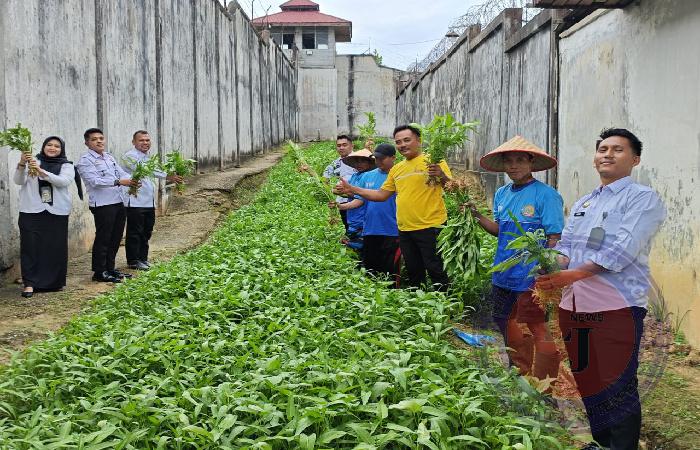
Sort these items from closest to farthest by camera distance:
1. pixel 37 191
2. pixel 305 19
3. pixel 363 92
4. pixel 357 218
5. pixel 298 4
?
1. pixel 37 191
2. pixel 357 218
3. pixel 363 92
4. pixel 305 19
5. pixel 298 4

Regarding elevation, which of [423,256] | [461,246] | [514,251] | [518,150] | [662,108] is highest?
[662,108]

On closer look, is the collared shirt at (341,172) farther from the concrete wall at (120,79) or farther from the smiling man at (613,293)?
the smiling man at (613,293)

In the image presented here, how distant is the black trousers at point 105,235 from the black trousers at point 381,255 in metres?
2.79

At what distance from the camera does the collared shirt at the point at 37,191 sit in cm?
629

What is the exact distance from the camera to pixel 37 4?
23.5ft

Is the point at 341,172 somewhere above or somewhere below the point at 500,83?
below

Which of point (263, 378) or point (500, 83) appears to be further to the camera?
point (500, 83)

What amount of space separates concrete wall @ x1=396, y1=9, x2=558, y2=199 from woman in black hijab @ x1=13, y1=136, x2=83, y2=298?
5743 millimetres

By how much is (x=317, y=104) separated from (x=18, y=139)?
30.2 meters

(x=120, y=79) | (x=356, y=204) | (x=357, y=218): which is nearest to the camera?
A: (x=356, y=204)

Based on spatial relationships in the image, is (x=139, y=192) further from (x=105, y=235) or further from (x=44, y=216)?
(x=44, y=216)

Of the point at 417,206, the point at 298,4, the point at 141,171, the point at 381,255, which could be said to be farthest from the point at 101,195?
the point at 298,4

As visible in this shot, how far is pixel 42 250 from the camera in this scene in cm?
643

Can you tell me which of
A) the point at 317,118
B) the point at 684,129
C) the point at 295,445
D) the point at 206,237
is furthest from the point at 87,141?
the point at 317,118
